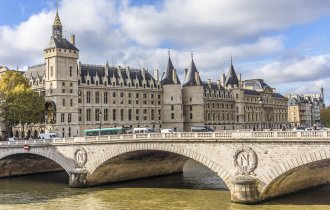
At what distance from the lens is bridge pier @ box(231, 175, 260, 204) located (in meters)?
36.3

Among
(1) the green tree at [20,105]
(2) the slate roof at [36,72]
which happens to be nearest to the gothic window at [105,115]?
(2) the slate roof at [36,72]

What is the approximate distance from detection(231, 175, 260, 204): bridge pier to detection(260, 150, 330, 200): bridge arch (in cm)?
65

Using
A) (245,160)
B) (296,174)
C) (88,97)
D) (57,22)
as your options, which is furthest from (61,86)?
(296,174)

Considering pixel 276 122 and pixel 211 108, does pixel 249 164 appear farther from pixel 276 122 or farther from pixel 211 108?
pixel 276 122

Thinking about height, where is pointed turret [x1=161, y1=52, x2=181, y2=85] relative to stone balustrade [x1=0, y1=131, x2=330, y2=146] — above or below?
above

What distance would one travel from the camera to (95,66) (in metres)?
93.0

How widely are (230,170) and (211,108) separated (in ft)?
254

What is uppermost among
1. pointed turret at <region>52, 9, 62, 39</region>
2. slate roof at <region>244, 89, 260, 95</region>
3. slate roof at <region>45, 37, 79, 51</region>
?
pointed turret at <region>52, 9, 62, 39</region>

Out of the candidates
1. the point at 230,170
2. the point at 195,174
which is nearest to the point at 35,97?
the point at 195,174

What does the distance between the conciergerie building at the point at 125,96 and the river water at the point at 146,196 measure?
56.7 feet

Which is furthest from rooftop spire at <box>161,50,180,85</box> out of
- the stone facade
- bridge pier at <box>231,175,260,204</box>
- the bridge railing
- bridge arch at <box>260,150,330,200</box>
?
the stone facade

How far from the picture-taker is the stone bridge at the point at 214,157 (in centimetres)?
3544

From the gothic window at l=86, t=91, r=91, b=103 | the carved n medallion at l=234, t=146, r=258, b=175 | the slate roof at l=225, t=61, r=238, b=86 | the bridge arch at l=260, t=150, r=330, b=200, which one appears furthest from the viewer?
the slate roof at l=225, t=61, r=238, b=86

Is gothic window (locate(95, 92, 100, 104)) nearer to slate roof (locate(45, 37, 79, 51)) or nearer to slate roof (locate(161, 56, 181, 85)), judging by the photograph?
slate roof (locate(45, 37, 79, 51))
